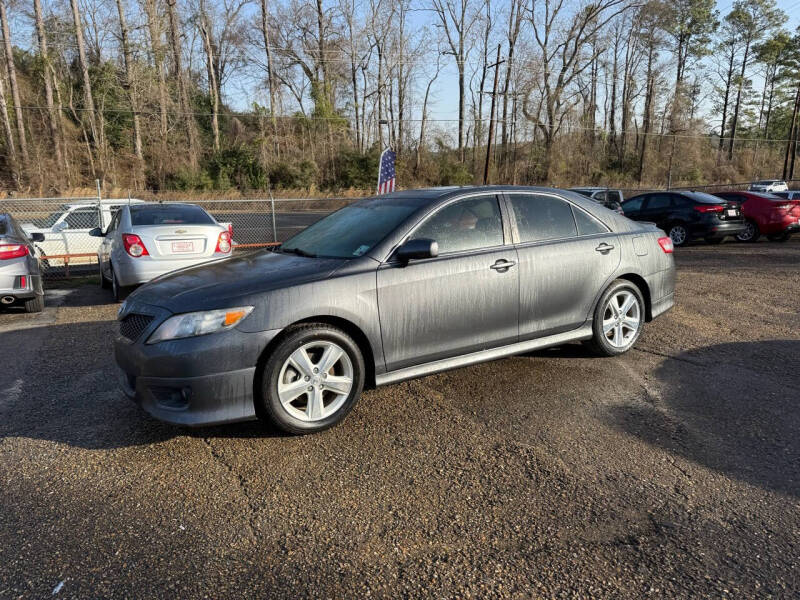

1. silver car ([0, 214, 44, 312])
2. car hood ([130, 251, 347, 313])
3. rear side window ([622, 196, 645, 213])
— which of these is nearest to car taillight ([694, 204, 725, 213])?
rear side window ([622, 196, 645, 213])

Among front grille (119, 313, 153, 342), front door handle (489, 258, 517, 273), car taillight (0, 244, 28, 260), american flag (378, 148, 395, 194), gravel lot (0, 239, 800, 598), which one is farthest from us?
american flag (378, 148, 395, 194)

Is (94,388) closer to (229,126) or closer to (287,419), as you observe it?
(287,419)

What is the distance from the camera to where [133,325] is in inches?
147

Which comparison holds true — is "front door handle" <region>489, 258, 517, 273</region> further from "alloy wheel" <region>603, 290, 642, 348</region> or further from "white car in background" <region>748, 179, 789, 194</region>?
"white car in background" <region>748, 179, 789, 194</region>

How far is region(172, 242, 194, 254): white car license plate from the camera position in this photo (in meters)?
7.88

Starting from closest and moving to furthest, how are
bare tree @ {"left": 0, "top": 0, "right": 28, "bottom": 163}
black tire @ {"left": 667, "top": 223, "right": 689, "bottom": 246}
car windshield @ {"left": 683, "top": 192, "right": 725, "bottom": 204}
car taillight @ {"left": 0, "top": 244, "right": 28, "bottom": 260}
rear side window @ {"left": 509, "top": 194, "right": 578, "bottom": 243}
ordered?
rear side window @ {"left": 509, "top": 194, "right": 578, "bottom": 243} → car taillight @ {"left": 0, "top": 244, "right": 28, "bottom": 260} → car windshield @ {"left": 683, "top": 192, "right": 725, "bottom": 204} → black tire @ {"left": 667, "top": 223, "right": 689, "bottom": 246} → bare tree @ {"left": 0, "top": 0, "right": 28, "bottom": 163}

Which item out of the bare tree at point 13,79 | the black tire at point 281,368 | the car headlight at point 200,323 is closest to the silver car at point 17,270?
the car headlight at point 200,323

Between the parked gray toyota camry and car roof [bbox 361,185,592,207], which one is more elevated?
car roof [bbox 361,185,592,207]

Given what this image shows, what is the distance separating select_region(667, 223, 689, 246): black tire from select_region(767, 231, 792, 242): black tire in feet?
9.07

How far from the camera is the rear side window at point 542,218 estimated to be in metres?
4.66

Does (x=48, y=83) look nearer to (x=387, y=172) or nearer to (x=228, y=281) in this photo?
(x=387, y=172)

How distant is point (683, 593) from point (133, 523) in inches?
96.8

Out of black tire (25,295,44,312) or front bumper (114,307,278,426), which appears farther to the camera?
black tire (25,295,44,312)

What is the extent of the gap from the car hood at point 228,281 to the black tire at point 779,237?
15842mm
